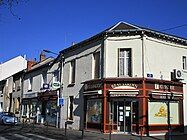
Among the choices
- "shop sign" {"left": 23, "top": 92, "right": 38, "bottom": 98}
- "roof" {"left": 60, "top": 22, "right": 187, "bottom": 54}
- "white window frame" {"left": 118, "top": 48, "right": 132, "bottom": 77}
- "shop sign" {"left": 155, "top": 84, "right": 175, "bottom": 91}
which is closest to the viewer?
"shop sign" {"left": 155, "top": 84, "right": 175, "bottom": 91}

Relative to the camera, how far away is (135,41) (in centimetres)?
2347

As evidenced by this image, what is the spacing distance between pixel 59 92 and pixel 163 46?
11.4 meters

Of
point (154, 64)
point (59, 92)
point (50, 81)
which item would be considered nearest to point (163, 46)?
point (154, 64)

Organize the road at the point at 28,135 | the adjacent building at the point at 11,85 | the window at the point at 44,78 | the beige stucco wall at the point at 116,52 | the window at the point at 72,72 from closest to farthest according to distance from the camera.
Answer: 1. the road at the point at 28,135
2. the beige stucco wall at the point at 116,52
3. the window at the point at 72,72
4. the window at the point at 44,78
5. the adjacent building at the point at 11,85

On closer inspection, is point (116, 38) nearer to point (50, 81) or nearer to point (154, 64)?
point (154, 64)

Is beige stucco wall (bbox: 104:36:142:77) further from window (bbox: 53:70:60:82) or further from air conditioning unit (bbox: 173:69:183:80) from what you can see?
window (bbox: 53:70:60:82)

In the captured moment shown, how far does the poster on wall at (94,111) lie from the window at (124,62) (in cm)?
293

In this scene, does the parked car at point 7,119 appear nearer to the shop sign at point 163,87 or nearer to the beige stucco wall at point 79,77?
the beige stucco wall at point 79,77

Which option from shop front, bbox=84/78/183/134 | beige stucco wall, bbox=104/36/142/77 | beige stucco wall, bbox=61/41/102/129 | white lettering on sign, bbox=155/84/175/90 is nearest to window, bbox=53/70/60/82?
beige stucco wall, bbox=61/41/102/129

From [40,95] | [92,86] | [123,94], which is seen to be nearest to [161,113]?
[123,94]

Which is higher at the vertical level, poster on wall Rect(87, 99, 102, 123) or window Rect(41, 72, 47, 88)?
Result: window Rect(41, 72, 47, 88)

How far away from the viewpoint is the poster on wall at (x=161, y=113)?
2274cm

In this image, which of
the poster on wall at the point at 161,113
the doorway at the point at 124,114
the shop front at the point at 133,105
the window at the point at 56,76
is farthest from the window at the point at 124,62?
the window at the point at 56,76

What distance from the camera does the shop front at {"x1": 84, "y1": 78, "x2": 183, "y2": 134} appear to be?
22.4m
